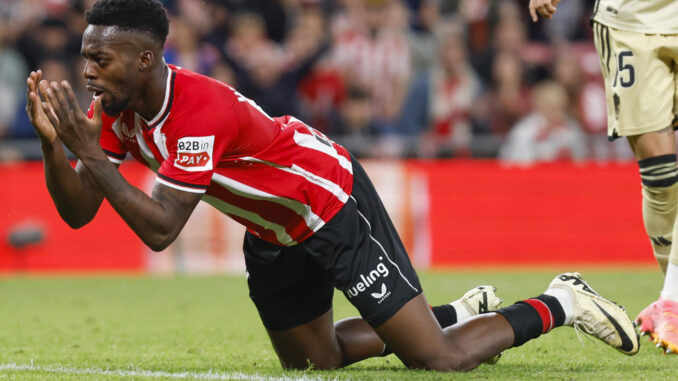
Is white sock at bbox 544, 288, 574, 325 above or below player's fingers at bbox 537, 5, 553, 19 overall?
below

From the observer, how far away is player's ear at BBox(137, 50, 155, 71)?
4.21 metres

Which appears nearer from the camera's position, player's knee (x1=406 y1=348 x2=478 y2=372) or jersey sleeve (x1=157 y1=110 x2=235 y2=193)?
jersey sleeve (x1=157 y1=110 x2=235 y2=193)

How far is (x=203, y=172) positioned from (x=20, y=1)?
11.3 m

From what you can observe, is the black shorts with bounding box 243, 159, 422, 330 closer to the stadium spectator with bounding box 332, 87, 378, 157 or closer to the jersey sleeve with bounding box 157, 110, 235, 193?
the jersey sleeve with bounding box 157, 110, 235, 193

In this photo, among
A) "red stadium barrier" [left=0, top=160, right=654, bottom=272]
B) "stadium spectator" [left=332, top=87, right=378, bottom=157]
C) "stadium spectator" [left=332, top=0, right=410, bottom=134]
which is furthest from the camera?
"stadium spectator" [left=332, top=0, right=410, bottom=134]

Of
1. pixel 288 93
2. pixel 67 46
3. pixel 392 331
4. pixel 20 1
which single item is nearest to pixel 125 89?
pixel 392 331

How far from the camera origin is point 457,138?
12.4 m

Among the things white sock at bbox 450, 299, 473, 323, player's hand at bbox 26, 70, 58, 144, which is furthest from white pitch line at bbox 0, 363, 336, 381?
player's hand at bbox 26, 70, 58, 144

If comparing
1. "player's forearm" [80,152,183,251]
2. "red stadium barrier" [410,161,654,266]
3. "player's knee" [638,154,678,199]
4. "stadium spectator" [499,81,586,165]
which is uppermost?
"player's forearm" [80,152,183,251]

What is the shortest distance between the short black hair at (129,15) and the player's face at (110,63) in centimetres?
3

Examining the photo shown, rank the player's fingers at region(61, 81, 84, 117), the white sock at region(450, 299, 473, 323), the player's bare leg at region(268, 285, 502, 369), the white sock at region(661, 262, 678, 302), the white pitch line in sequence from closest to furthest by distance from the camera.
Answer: the player's fingers at region(61, 81, 84, 117) < the white pitch line < the player's bare leg at region(268, 285, 502, 369) < the white sock at region(450, 299, 473, 323) < the white sock at region(661, 262, 678, 302)

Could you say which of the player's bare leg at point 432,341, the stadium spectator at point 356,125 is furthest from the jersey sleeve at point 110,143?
the stadium spectator at point 356,125

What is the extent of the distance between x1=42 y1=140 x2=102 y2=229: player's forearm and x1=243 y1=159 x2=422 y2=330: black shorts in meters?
0.79

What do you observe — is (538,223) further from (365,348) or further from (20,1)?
(20,1)
